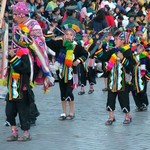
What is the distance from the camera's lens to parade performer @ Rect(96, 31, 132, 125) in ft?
42.1

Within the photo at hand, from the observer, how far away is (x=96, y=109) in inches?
581

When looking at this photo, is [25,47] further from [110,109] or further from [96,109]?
[96,109]

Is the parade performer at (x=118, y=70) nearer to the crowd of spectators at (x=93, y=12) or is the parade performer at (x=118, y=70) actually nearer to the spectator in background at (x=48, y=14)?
the crowd of spectators at (x=93, y=12)

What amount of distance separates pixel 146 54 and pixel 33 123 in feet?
10.5

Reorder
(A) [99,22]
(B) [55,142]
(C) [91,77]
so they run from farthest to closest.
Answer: (A) [99,22], (C) [91,77], (B) [55,142]

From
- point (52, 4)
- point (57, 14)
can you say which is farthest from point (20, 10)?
point (52, 4)

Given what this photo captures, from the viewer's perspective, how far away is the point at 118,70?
12898mm

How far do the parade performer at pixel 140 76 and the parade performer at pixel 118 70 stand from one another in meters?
1.69

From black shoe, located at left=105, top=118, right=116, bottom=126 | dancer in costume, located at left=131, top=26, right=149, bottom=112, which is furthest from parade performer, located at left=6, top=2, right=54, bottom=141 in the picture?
dancer in costume, located at left=131, top=26, right=149, bottom=112

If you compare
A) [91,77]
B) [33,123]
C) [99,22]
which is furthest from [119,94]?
[99,22]

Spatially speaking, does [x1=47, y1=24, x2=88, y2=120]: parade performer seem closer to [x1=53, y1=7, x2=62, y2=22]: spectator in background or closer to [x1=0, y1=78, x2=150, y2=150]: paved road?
[x1=0, y1=78, x2=150, y2=150]: paved road

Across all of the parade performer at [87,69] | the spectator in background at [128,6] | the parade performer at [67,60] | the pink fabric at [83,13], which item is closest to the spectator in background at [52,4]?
the pink fabric at [83,13]

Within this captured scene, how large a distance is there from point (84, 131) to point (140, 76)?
294 cm

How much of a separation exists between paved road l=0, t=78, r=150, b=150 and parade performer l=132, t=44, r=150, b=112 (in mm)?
257
